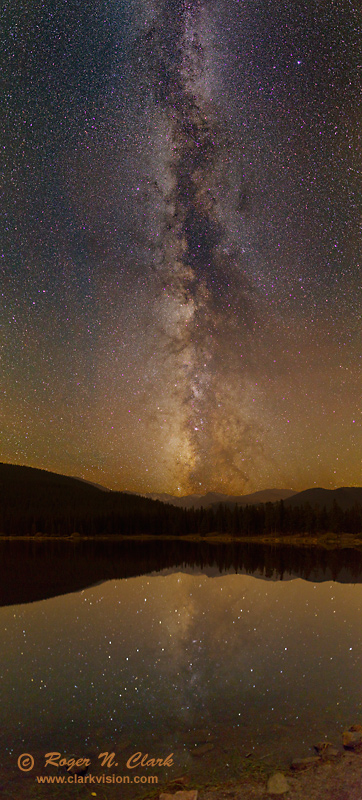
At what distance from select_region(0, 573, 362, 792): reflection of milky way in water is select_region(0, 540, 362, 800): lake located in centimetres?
6

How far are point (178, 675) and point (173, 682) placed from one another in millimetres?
749

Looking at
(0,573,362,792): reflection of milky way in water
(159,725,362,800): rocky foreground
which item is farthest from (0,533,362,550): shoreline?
(159,725,362,800): rocky foreground

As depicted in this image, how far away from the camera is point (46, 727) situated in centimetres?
1247

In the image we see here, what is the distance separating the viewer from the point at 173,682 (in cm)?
1619

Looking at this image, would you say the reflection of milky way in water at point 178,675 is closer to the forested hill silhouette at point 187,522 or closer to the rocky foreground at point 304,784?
the rocky foreground at point 304,784

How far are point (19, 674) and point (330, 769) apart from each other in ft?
38.6

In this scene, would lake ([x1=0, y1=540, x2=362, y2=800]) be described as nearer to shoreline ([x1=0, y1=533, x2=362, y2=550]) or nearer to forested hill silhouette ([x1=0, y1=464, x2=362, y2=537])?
shoreline ([x1=0, y1=533, x2=362, y2=550])

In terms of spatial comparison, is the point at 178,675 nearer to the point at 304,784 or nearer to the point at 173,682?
the point at 173,682

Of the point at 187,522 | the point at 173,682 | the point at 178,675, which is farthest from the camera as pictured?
the point at 187,522

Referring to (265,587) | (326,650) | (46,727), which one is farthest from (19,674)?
(265,587)

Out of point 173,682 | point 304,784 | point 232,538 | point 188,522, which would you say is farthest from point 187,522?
point 304,784

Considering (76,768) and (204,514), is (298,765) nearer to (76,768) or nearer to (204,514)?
(76,768)

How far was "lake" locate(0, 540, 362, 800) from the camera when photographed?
11.2m

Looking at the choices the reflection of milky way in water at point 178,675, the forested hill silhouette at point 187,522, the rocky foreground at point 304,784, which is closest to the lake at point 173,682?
the reflection of milky way in water at point 178,675
